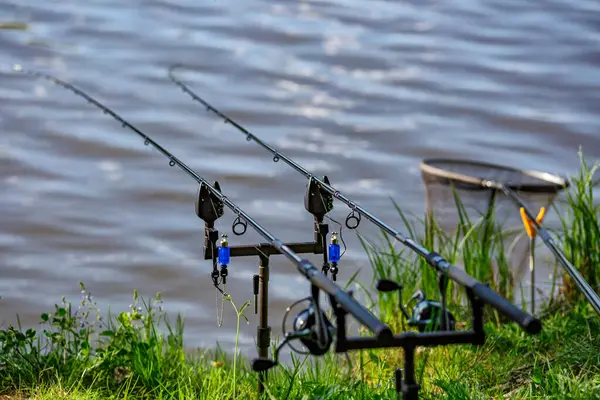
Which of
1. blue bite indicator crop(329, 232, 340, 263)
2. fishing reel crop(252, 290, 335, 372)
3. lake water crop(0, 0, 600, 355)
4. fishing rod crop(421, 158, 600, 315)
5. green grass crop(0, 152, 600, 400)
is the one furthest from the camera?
lake water crop(0, 0, 600, 355)

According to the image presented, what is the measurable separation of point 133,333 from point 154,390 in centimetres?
36

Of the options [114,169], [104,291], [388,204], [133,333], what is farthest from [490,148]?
[133,333]

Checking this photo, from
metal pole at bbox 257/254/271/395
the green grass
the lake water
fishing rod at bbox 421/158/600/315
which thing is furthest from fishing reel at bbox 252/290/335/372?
the lake water

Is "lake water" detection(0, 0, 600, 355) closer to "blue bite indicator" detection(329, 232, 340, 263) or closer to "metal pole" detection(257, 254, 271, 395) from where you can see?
"metal pole" detection(257, 254, 271, 395)

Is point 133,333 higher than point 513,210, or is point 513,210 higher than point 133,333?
point 513,210

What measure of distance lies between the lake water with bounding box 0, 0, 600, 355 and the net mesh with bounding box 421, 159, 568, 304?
130 cm

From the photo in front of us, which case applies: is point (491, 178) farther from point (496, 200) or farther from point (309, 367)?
point (309, 367)

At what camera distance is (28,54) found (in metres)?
11.7

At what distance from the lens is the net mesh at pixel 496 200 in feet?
20.2

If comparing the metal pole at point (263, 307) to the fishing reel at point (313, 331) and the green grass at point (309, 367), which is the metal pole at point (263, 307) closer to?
the green grass at point (309, 367)

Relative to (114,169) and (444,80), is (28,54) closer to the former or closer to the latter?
(114,169)

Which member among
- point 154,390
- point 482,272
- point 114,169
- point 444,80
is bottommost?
point 154,390

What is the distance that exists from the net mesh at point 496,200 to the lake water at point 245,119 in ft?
4.28

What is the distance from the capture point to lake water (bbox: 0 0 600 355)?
26.1 feet
